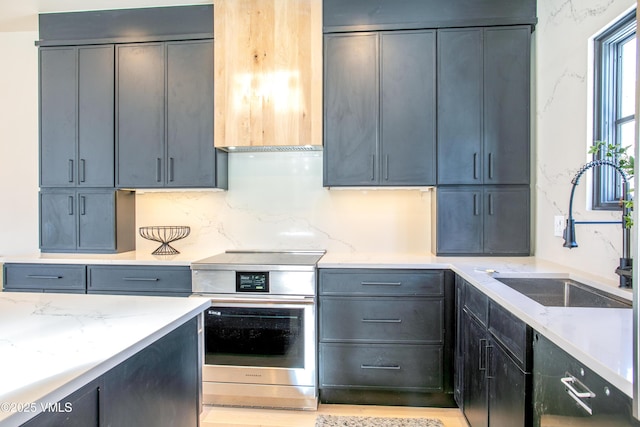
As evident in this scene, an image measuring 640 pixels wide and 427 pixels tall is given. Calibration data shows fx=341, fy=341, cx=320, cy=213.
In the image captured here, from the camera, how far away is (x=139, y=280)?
232 cm

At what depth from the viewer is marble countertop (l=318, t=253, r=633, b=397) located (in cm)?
80

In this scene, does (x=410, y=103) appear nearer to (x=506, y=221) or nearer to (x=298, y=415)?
(x=506, y=221)

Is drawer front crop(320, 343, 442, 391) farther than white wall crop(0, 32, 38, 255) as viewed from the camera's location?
No

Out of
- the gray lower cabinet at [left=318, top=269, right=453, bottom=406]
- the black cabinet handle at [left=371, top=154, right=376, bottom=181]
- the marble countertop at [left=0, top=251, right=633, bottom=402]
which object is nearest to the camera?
the marble countertop at [left=0, top=251, right=633, bottom=402]

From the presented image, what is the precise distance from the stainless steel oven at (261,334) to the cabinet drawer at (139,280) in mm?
192

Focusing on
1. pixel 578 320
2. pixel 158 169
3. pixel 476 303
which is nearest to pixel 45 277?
pixel 158 169

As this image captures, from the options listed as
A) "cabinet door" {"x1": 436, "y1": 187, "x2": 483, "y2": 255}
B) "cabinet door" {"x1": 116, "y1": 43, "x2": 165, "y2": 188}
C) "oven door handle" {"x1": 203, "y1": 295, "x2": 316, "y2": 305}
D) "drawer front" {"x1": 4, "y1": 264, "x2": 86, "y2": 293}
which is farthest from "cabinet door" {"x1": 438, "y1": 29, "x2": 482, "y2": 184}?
"drawer front" {"x1": 4, "y1": 264, "x2": 86, "y2": 293}

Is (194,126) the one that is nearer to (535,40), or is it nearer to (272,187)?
(272,187)

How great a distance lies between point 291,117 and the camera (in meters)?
2.42

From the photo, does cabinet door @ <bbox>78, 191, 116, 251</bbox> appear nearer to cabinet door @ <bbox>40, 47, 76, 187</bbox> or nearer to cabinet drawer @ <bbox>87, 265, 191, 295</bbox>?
cabinet door @ <bbox>40, 47, 76, 187</bbox>

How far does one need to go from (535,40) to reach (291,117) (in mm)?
1791

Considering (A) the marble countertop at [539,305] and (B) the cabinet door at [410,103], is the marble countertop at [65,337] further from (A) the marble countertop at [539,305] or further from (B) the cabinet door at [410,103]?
(B) the cabinet door at [410,103]

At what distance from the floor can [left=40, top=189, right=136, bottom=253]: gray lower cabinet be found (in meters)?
1.48

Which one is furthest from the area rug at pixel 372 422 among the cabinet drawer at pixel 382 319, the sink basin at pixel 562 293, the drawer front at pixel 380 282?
the sink basin at pixel 562 293
